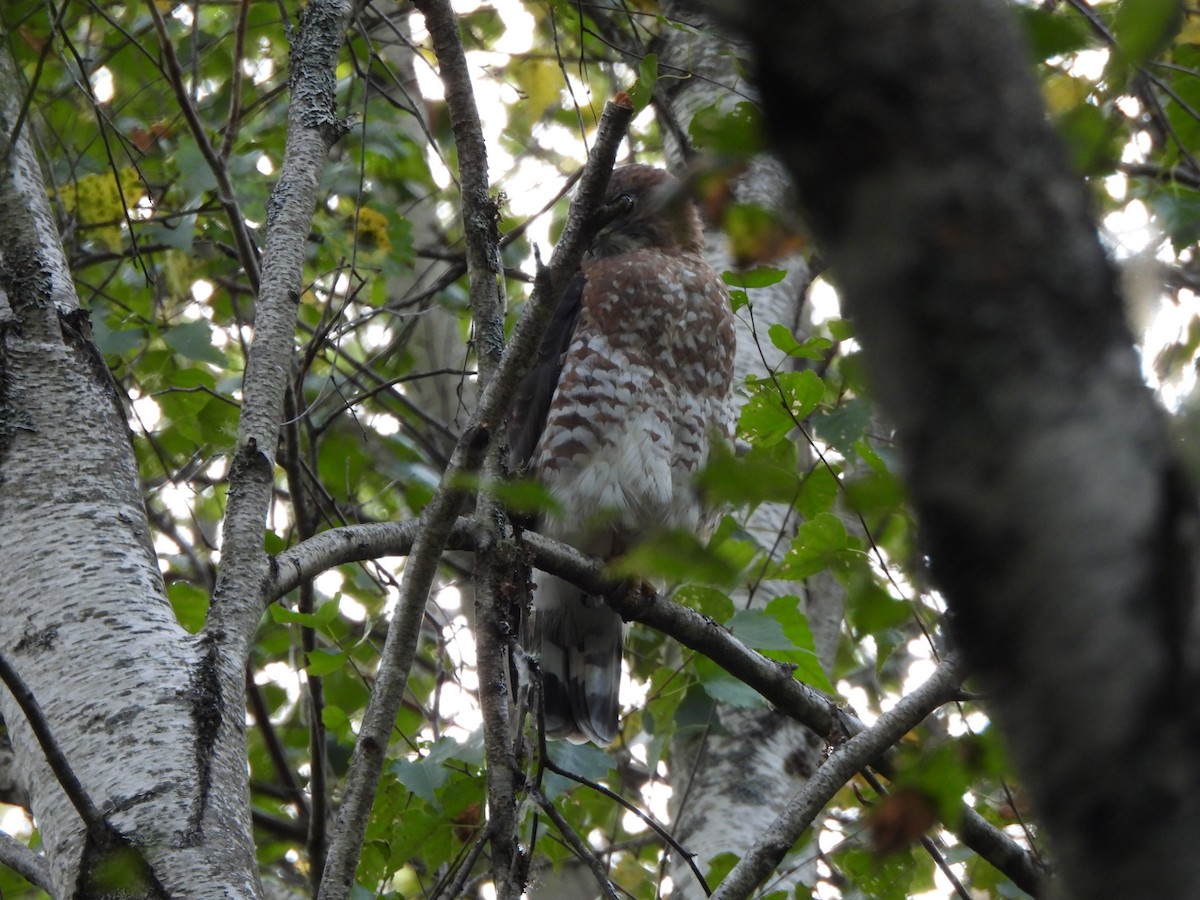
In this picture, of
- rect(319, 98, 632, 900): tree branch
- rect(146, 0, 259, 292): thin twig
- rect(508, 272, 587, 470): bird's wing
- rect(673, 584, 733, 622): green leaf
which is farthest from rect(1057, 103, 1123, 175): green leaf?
rect(508, 272, 587, 470): bird's wing

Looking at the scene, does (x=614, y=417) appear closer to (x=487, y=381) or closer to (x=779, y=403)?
(x=779, y=403)

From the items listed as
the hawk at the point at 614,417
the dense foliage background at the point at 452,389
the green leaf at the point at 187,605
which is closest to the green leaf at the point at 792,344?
the dense foliage background at the point at 452,389

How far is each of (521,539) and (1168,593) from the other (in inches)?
69.2

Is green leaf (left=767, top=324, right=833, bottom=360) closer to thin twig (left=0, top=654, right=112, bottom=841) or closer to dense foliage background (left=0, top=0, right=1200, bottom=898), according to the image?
dense foliage background (left=0, top=0, right=1200, bottom=898)

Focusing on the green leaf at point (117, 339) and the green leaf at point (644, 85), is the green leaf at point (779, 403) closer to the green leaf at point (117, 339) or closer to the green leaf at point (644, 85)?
the green leaf at point (644, 85)

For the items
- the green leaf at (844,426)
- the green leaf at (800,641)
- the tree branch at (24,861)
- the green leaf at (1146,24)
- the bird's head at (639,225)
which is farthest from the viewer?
the bird's head at (639,225)

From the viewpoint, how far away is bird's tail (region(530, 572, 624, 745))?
390 centimetres

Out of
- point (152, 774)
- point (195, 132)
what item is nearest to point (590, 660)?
point (195, 132)

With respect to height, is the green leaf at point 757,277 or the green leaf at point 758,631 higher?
the green leaf at point 757,277

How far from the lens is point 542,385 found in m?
3.94

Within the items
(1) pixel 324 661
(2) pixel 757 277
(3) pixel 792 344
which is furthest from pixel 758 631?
(1) pixel 324 661

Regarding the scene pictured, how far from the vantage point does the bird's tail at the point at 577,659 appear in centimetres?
390

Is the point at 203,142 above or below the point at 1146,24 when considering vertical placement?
above

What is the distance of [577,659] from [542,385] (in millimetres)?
885
